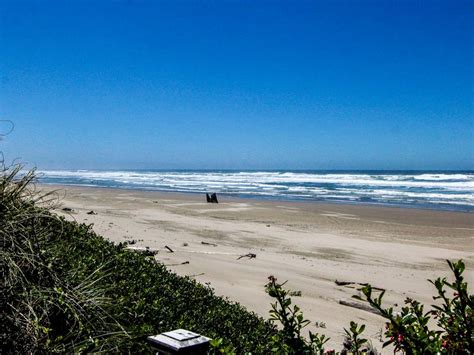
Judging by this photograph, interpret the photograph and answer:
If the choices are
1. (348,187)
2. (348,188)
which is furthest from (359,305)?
(348,187)

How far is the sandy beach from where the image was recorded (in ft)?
22.5

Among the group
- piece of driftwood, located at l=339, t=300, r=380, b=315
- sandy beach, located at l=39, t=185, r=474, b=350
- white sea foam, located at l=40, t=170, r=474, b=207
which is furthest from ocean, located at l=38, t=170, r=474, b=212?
piece of driftwood, located at l=339, t=300, r=380, b=315

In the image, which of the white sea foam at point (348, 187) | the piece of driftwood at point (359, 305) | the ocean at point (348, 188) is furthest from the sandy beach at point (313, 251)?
the white sea foam at point (348, 187)

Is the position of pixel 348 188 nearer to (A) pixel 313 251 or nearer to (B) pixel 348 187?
(B) pixel 348 187

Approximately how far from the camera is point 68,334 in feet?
10.1

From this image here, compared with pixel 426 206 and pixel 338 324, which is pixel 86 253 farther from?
pixel 426 206

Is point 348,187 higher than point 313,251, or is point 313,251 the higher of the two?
point 348,187

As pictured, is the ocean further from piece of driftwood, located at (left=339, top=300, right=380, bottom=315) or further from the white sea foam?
piece of driftwood, located at (left=339, top=300, right=380, bottom=315)

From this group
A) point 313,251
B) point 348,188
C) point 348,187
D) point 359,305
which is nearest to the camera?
point 359,305

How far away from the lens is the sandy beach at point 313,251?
22.5 ft

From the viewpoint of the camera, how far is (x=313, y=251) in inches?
438

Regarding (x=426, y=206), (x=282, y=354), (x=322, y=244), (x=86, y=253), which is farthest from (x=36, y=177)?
(x=426, y=206)

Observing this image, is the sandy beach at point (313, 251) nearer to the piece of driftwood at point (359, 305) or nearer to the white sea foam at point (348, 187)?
the piece of driftwood at point (359, 305)

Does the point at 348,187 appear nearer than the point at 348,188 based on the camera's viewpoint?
No
